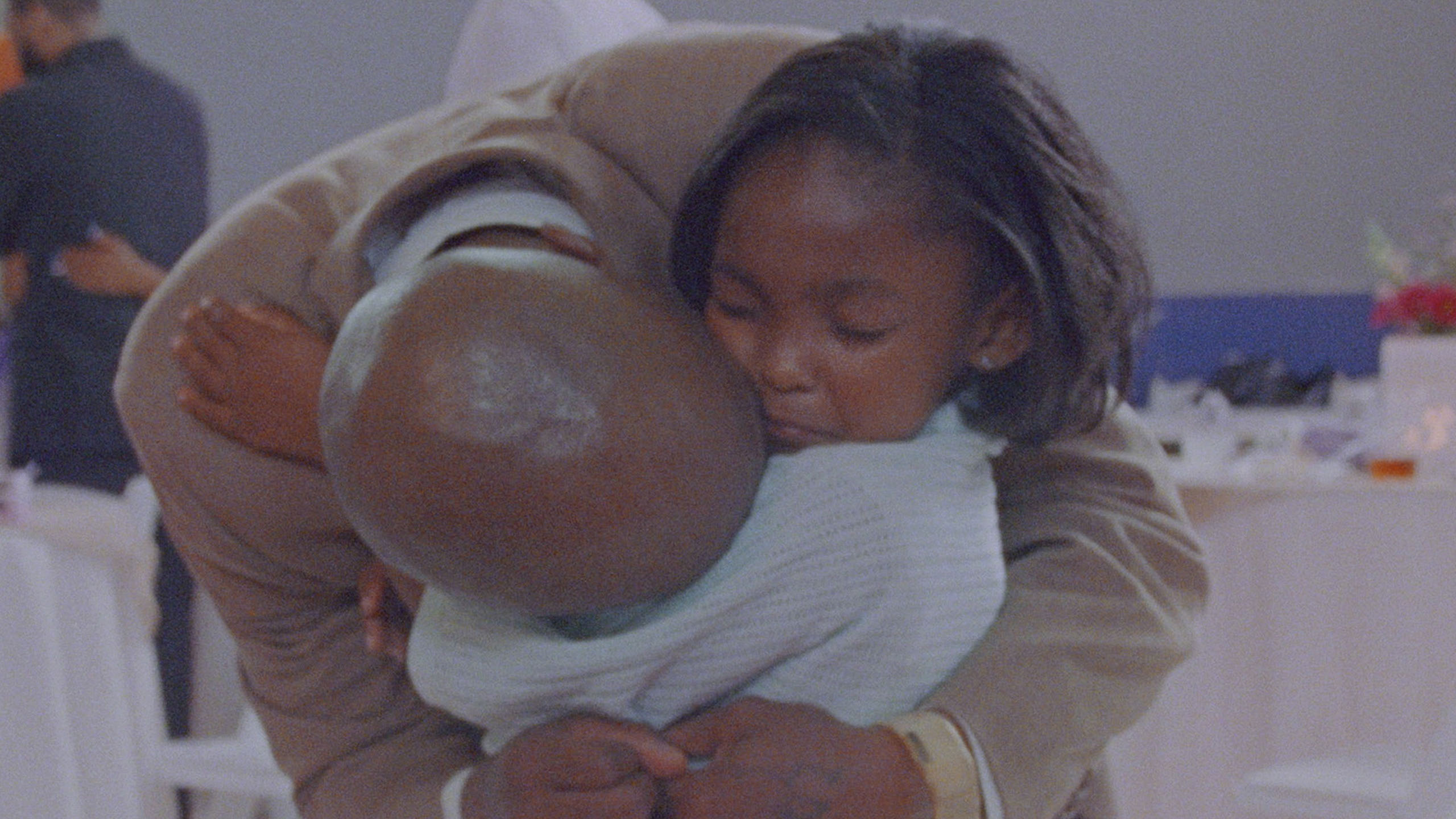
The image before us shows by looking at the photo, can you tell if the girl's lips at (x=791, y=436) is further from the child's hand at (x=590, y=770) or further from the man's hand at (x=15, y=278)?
the man's hand at (x=15, y=278)

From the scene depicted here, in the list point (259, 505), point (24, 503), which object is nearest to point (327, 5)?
point (24, 503)

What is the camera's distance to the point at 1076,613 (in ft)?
3.69

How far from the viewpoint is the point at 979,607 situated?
3.50ft

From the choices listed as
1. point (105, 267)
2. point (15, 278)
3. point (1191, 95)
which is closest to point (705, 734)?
point (105, 267)

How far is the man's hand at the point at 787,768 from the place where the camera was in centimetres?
97

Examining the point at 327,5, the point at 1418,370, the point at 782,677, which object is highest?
the point at 782,677

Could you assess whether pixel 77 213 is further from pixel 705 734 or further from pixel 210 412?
pixel 705 734

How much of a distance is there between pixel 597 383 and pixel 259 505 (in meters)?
0.37

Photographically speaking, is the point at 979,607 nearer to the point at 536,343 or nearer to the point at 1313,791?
the point at 536,343

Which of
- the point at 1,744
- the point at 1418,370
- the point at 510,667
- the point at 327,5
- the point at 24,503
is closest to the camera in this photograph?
the point at 510,667

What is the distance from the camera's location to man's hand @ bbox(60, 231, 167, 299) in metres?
3.89

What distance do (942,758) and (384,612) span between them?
360 millimetres

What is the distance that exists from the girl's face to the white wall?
19.1 ft

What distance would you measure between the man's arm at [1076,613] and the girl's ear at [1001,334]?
12cm
